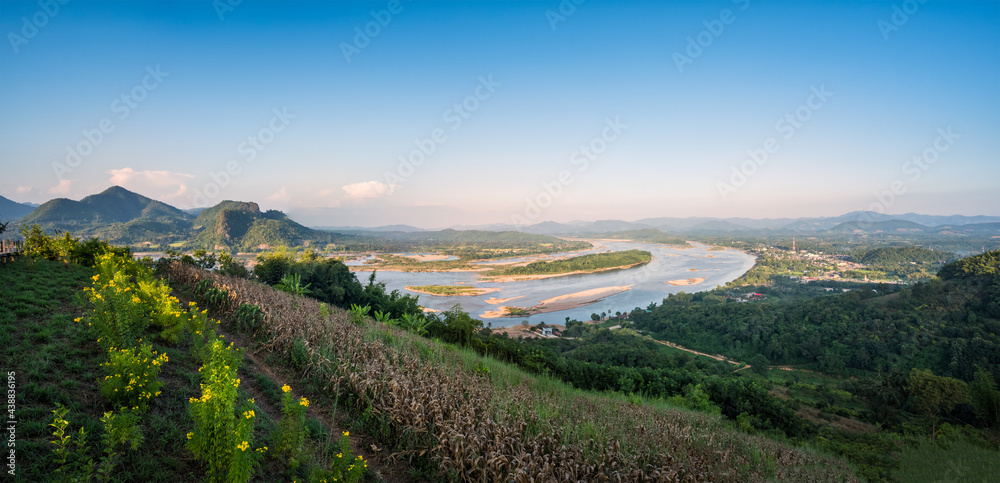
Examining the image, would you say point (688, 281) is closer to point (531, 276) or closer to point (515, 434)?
point (531, 276)

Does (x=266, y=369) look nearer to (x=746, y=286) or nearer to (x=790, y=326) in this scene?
(x=790, y=326)

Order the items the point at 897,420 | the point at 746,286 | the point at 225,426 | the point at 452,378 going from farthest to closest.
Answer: the point at 746,286 → the point at 897,420 → the point at 452,378 → the point at 225,426

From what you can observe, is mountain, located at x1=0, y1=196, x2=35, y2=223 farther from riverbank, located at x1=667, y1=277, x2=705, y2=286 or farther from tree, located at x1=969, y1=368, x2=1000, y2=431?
riverbank, located at x1=667, y1=277, x2=705, y2=286

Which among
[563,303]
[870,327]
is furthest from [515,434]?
[563,303]

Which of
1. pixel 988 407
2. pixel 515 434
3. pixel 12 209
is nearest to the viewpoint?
pixel 515 434

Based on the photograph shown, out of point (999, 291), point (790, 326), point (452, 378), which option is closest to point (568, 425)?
point (452, 378)

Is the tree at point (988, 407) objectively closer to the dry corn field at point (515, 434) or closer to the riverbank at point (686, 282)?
the dry corn field at point (515, 434)

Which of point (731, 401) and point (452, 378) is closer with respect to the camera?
point (452, 378)

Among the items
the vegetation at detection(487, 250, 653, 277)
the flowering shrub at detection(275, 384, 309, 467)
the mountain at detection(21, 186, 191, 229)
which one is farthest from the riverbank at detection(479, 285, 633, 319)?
the mountain at detection(21, 186, 191, 229)
